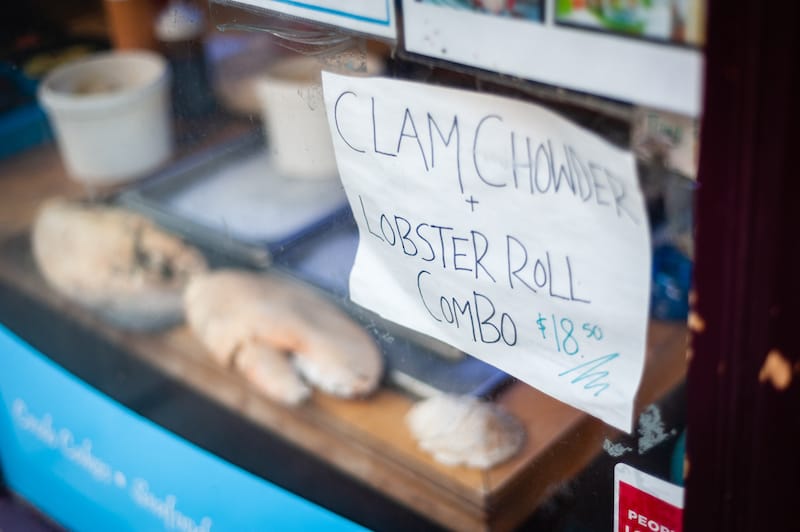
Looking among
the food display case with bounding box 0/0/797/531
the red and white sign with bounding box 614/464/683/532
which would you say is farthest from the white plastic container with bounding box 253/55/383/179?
the red and white sign with bounding box 614/464/683/532

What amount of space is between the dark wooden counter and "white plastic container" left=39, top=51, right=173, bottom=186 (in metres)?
0.10

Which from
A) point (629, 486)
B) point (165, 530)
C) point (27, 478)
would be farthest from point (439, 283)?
point (27, 478)

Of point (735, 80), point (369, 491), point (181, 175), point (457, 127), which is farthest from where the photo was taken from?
point (181, 175)

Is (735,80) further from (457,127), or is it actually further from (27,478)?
(27,478)

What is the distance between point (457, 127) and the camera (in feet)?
2.16

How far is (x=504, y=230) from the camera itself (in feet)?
2.19

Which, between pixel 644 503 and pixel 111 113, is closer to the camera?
pixel 644 503

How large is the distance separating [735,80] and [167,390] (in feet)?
3.09

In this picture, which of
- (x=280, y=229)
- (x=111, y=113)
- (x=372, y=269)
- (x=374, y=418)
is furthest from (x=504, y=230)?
(x=111, y=113)

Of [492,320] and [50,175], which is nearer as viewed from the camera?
[492,320]

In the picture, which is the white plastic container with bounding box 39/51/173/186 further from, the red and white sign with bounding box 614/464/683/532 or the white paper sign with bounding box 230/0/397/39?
the red and white sign with bounding box 614/464/683/532

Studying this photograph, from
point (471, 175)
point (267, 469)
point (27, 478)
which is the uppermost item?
point (471, 175)

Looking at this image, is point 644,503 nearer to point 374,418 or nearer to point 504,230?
point 504,230

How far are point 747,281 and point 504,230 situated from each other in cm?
19
